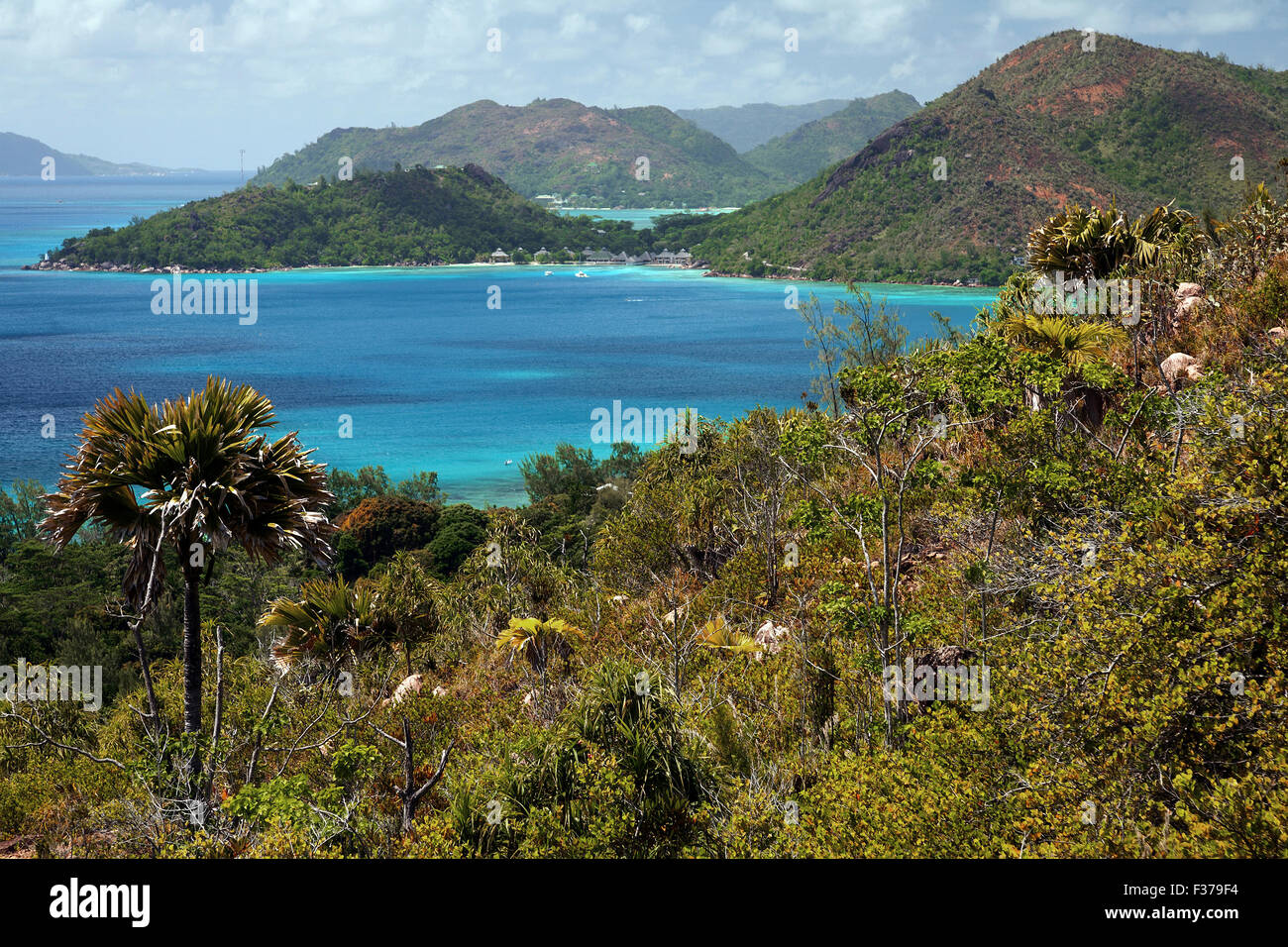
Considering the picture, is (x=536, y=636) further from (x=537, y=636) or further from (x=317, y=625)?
(x=317, y=625)

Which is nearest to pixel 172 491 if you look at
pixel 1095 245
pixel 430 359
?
pixel 1095 245

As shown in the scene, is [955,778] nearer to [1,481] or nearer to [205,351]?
[1,481]

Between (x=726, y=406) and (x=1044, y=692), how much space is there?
255 ft

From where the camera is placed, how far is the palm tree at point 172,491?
1060 centimetres

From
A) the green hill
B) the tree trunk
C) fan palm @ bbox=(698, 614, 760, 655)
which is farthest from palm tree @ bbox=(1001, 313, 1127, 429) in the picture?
the green hill

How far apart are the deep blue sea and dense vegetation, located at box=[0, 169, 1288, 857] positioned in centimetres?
4873

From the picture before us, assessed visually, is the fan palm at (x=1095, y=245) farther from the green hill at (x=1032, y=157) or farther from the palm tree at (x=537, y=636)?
the green hill at (x=1032, y=157)

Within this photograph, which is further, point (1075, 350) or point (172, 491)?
point (1075, 350)

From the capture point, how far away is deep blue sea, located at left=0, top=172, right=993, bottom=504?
80.4m

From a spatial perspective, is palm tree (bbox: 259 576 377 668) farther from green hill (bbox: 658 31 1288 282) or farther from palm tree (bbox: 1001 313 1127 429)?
green hill (bbox: 658 31 1288 282)

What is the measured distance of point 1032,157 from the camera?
151500mm

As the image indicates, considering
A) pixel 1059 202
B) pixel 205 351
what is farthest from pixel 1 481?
pixel 1059 202

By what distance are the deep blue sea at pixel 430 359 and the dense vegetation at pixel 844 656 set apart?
48.7 metres

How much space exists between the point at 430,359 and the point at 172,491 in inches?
4248
